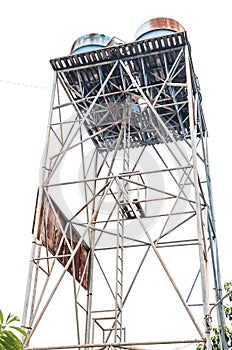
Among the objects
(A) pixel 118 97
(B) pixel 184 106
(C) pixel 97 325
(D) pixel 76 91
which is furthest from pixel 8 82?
(C) pixel 97 325

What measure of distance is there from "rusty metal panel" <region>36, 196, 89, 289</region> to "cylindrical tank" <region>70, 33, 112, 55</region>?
494 centimetres

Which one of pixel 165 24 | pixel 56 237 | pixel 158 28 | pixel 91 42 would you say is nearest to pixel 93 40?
pixel 91 42

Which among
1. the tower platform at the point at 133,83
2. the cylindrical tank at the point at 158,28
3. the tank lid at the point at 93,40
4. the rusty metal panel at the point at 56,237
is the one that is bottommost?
the rusty metal panel at the point at 56,237

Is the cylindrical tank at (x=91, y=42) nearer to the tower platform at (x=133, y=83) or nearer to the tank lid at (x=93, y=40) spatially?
the tank lid at (x=93, y=40)

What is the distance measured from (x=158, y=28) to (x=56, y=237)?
6767 mm

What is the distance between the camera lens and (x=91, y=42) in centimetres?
1444

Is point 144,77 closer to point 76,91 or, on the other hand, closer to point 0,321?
point 76,91

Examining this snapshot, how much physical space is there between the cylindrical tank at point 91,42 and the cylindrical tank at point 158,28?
1.09m

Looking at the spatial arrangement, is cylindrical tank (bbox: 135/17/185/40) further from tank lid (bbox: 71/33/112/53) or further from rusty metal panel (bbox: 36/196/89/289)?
rusty metal panel (bbox: 36/196/89/289)

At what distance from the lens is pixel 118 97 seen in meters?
14.9

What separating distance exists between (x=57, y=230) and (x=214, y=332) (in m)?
7.03

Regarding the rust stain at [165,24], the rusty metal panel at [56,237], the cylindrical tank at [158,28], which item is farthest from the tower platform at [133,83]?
the rusty metal panel at [56,237]

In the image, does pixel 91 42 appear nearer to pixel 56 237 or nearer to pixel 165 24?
pixel 165 24

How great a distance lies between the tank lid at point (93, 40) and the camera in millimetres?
14430
